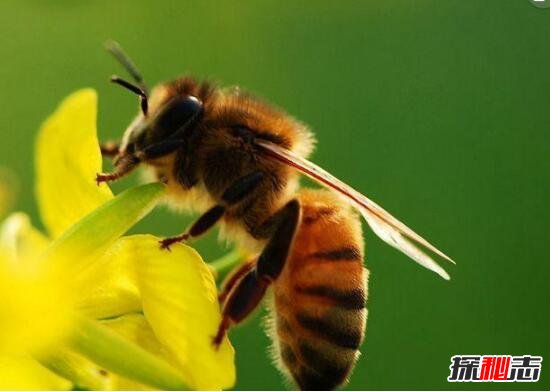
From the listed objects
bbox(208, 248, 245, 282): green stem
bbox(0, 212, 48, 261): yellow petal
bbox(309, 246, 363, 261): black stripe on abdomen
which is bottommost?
bbox(0, 212, 48, 261): yellow petal

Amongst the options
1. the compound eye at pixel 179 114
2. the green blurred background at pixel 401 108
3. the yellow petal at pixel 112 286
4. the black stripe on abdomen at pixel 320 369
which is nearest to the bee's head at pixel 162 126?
the compound eye at pixel 179 114

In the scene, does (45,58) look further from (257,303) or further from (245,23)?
(257,303)

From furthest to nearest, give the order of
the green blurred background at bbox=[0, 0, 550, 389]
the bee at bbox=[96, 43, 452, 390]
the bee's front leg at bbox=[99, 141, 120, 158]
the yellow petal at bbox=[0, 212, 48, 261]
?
the green blurred background at bbox=[0, 0, 550, 389] < the bee's front leg at bbox=[99, 141, 120, 158] < the bee at bbox=[96, 43, 452, 390] < the yellow petal at bbox=[0, 212, 48, 261]

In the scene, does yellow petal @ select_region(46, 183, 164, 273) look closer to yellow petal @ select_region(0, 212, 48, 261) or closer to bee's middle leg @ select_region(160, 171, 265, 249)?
yellow petal @ select_region(0, 212, 48, 261)

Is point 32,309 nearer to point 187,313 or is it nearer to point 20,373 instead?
point 20,373

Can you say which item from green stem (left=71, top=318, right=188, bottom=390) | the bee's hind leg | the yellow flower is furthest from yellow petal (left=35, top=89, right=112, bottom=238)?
green stem (left=71, top=318, right=188, bottom=390)

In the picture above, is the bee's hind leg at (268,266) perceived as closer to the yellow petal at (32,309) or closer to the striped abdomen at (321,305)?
the striped abdomen at (321,305)
